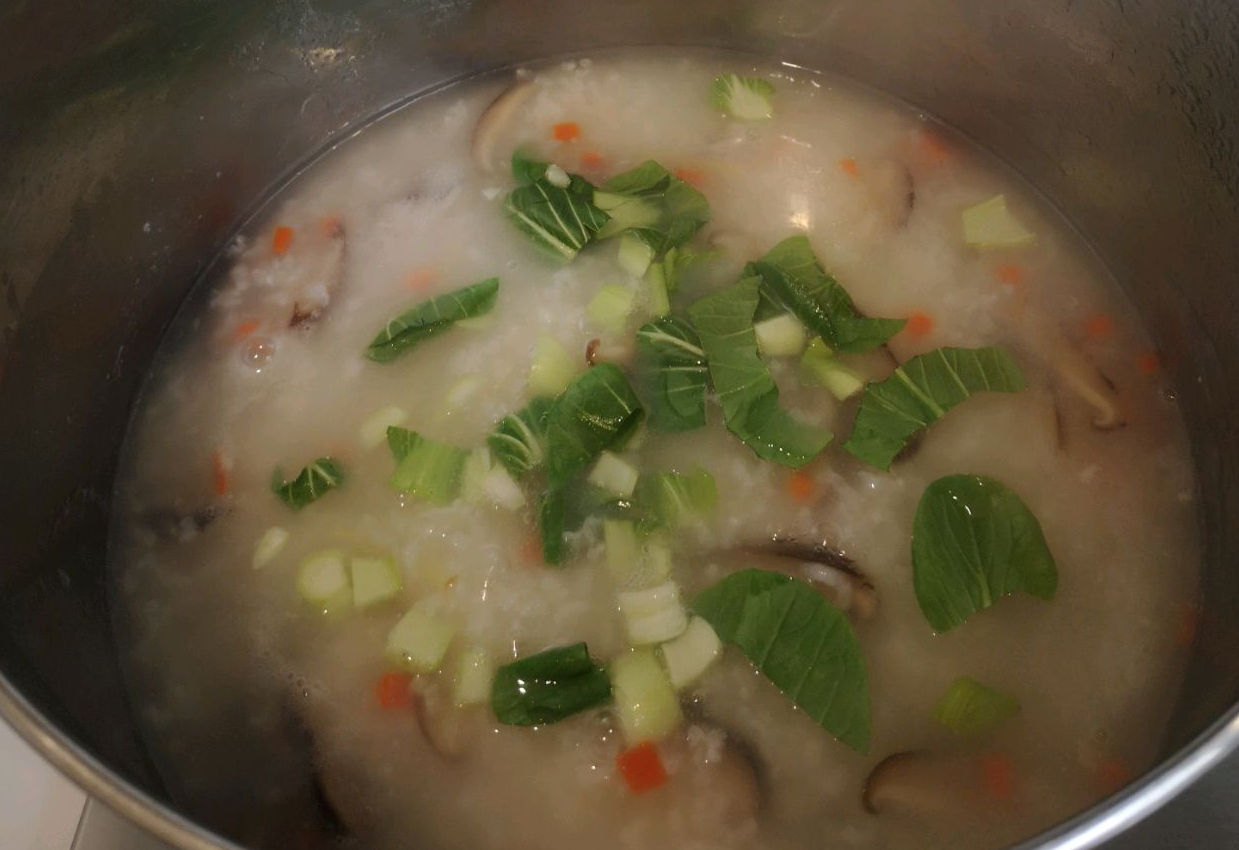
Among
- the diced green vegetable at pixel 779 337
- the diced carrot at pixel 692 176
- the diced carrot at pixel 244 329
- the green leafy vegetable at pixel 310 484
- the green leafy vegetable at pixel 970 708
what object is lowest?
the green leafy vegetable at pixel 970 708

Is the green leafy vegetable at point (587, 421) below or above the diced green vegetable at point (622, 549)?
above

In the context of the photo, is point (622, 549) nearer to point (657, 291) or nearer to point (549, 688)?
point (549, 688)

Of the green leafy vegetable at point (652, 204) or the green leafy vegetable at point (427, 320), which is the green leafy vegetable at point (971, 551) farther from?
the green leafy vegetable at point (427, 320)

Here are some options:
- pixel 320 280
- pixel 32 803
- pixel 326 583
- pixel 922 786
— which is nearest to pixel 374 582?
pixel 326 583

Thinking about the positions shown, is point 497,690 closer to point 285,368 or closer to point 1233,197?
point 285,368

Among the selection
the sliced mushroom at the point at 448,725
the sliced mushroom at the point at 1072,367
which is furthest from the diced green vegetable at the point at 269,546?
the sliced mushroom at the point at 1072,367

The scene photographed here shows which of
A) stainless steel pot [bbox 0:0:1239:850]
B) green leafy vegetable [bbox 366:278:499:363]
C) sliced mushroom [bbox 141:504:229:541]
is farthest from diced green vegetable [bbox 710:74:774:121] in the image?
sliced mushroom [bbox 141:504:229:541]
